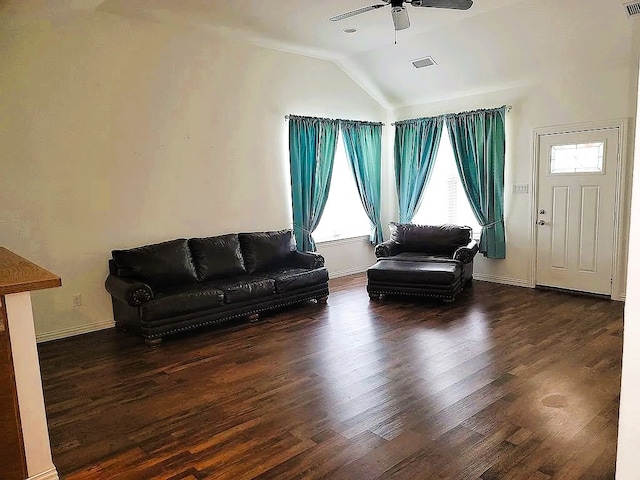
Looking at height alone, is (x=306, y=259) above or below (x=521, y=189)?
below

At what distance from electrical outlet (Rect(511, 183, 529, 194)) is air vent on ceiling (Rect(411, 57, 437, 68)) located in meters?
1.93

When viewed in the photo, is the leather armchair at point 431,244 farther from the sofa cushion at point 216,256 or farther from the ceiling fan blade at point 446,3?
the ceiling fan blade at point 446,3

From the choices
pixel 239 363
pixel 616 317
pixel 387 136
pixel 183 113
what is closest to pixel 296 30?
pixel 183 113

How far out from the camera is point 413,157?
23.5 ft

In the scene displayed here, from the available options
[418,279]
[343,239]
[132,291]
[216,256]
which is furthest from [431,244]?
[132,291]

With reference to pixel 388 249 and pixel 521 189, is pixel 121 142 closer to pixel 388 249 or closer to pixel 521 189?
pixel 388 249

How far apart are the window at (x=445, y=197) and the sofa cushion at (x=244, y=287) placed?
3169mm

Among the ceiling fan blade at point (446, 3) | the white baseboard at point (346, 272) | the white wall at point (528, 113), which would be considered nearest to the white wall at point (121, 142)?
the white baseboard at point (346, 272)

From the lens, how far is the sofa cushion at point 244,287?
15.6 feet

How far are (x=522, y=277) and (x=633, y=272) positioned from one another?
219 inches

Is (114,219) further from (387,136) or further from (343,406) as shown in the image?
(387,136)

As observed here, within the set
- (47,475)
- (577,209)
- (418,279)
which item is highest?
(577,209)

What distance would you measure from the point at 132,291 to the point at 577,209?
504 centimetres

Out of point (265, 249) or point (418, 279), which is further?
point (265, 249)
